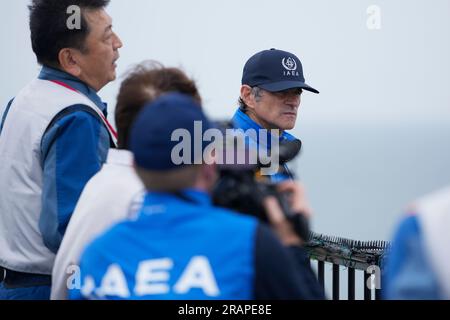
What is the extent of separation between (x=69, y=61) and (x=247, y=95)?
1042 millimetres

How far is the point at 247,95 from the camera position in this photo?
159 inches

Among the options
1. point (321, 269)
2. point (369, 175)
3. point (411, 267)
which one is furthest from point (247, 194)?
point (369, 175)

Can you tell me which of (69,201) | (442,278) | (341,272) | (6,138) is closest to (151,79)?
(69,201)

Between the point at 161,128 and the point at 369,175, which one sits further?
the point at 369,175

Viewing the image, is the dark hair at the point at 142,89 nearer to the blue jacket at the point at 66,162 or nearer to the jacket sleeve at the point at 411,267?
the blue jacket at the point at 66,162

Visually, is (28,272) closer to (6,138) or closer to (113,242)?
(6,138)

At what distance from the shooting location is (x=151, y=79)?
2596mm

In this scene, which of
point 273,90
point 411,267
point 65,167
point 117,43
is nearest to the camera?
point 411,267

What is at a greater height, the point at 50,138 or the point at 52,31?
the point at 52,31

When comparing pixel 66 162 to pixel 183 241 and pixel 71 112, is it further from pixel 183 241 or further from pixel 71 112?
pixel 183 241

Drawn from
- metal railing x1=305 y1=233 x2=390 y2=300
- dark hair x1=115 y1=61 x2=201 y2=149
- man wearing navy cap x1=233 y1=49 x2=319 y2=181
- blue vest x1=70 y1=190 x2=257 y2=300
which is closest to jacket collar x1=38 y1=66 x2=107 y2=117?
dark hair x1=115 y1=61 x2=201 y2=149

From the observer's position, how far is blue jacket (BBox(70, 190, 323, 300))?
190cm

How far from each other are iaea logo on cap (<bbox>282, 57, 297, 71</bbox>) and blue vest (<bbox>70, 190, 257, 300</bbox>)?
6.76ft

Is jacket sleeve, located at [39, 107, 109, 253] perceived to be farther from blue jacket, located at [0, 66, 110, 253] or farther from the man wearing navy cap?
the man wearing navy cap
